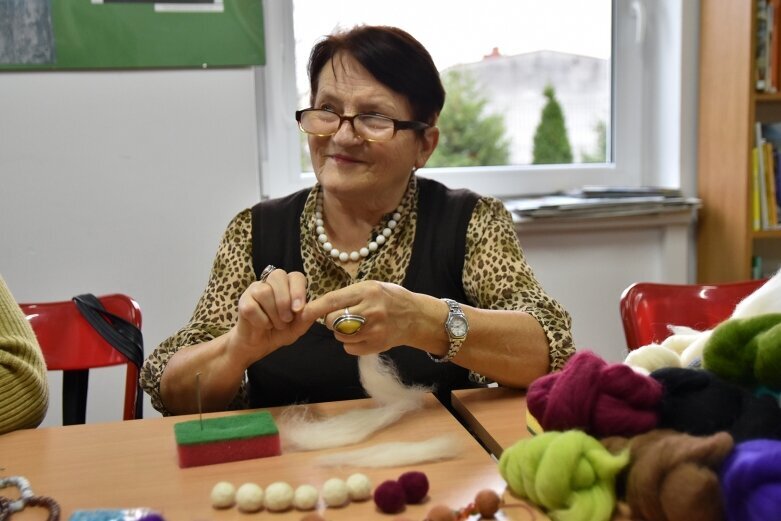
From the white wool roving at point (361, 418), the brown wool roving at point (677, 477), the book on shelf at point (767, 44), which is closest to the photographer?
the brown wool roving at point (677, 477)

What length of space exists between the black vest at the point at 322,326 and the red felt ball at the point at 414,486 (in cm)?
56

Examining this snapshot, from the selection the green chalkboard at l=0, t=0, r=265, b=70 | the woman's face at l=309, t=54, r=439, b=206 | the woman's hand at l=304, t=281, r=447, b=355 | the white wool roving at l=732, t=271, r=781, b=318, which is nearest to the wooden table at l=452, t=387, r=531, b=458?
the woman's hand at l=304, t=281, r=447, b=355

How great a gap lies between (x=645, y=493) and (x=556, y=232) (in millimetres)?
1921

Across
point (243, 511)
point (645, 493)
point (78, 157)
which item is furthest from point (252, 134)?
point (645, 493)

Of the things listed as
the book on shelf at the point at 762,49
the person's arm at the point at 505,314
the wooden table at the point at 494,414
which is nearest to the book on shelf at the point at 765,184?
the book on shelf at the point at 762,49

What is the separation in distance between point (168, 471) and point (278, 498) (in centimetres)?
21

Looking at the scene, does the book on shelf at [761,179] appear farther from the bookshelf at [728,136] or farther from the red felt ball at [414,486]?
the red felt ball at [414,486]

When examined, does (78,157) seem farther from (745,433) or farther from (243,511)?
(745,433)

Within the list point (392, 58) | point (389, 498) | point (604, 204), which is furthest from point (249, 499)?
point (604, 204)

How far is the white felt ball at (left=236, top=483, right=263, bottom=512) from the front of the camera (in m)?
0.92

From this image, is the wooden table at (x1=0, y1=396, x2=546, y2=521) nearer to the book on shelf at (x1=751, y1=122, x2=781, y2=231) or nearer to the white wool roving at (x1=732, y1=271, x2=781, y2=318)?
the white wool roving at (x1=732, y1=271, x2=781, y2=318)

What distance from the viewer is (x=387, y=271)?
5.33 feet

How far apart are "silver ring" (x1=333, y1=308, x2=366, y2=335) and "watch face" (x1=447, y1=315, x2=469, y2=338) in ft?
0.59

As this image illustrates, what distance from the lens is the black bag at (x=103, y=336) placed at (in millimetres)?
1657
